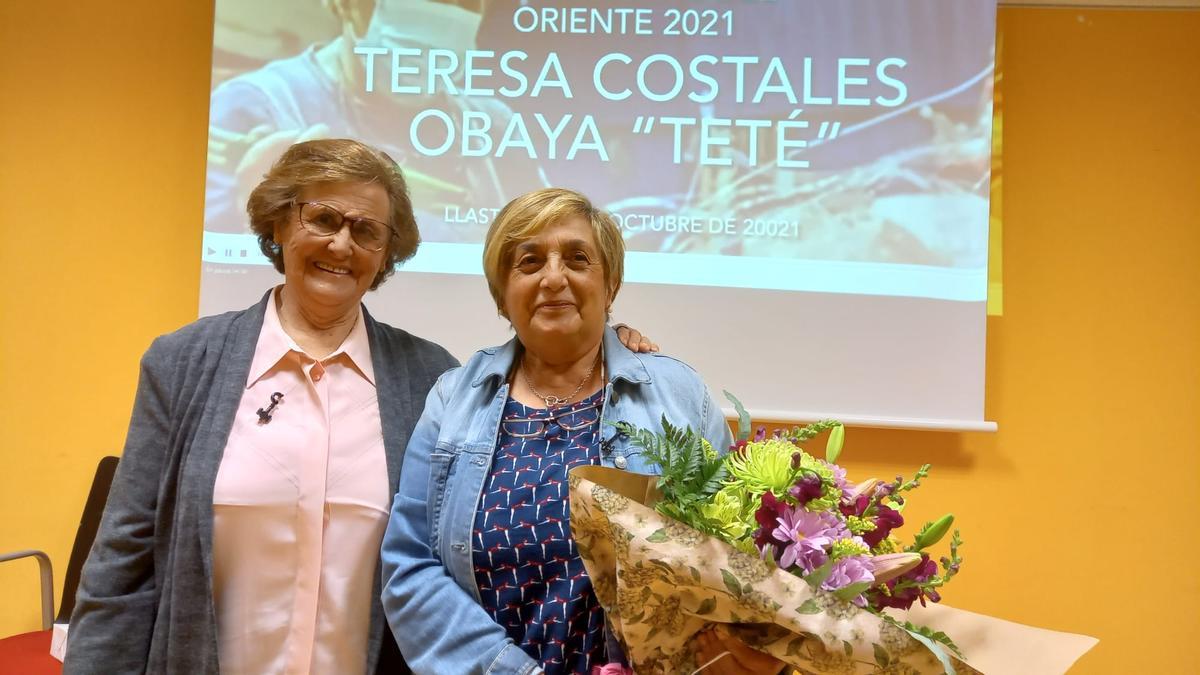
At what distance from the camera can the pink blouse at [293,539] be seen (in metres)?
1.53

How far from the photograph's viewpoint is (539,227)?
5.00ft

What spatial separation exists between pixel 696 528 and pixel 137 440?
1062mm

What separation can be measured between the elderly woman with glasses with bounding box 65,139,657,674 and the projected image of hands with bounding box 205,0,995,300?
138 centimetres

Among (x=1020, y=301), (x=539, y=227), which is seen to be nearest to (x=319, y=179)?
(x=539, y=227)

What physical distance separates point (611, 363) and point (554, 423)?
6.3 inches

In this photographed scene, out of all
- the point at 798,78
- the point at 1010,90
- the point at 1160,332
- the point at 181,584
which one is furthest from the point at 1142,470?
the point at 181,584

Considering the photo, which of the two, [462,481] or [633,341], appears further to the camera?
[633,341]

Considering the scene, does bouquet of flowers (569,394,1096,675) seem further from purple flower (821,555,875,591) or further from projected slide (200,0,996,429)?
projected slide (200,0,996,429)

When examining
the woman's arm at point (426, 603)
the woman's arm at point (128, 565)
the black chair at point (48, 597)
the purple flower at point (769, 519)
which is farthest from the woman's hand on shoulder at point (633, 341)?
the black chair at point (48, 597)

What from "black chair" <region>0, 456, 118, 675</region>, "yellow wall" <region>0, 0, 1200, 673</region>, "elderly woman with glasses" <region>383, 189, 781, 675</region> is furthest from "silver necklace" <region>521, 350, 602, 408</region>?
"yellow wall" <region>0, 0, 1200, 673</region>

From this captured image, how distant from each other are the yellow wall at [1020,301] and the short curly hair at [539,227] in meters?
1.79

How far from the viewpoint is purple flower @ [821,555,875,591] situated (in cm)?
109

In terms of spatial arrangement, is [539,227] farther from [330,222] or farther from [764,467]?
[764,467]

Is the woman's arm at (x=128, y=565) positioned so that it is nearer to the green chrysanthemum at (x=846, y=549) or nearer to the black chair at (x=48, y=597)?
the black chair at (x=48, y=597)
